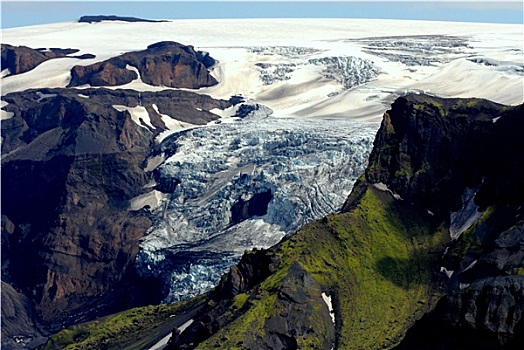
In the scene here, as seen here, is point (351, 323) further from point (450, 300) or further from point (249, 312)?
point (450, 300)

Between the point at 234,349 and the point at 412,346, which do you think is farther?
the point at 234,349

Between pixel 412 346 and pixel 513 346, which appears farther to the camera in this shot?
pixel 412 346

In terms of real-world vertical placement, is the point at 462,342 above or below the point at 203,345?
above

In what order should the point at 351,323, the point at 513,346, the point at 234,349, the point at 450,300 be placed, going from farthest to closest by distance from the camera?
1. the point at 351,323
2. the point at 234,349
3. the point at 450,300
4. the point at 513,346

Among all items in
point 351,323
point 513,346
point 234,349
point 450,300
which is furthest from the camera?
point 351,323

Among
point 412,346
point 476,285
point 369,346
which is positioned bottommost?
point 369,346

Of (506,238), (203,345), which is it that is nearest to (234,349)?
(203,345)

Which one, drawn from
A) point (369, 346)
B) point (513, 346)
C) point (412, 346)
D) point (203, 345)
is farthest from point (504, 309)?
point (203, 345)

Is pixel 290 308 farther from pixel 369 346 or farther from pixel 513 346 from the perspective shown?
pixel 513 346

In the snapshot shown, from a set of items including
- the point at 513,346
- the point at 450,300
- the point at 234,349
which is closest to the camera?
the point at 513,346
